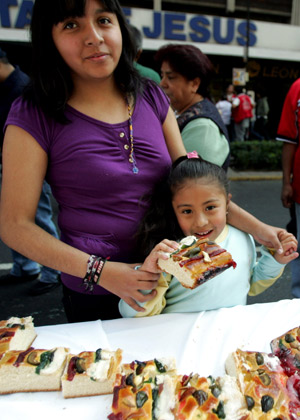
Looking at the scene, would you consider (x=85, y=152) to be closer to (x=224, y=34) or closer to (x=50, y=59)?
(x=50, y=59)

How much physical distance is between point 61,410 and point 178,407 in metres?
0.36

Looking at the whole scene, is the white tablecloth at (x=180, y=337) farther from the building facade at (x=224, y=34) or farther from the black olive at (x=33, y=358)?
the building facade at (x=224, y=34)

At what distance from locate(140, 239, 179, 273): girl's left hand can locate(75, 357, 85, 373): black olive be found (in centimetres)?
36

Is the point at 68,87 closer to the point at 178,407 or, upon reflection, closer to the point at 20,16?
the point at 178,407

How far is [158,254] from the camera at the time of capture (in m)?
1.19

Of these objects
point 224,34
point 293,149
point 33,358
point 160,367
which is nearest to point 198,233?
point 160,367

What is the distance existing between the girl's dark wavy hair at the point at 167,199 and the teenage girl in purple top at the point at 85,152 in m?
0.04

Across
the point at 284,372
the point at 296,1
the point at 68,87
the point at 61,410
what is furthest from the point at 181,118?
the point at 296,1

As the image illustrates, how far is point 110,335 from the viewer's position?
1.35 m

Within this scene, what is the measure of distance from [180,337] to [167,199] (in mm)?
567

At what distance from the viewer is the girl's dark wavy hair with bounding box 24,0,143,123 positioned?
123 cm

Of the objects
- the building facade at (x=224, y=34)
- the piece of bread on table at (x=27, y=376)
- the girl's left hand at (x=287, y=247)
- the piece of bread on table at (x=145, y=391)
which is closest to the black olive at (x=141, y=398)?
the piece of bread on table at (x=145, y=391)

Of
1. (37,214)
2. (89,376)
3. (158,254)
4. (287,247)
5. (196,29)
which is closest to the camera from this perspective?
(89,376)

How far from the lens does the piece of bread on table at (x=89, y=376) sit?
1.07m
